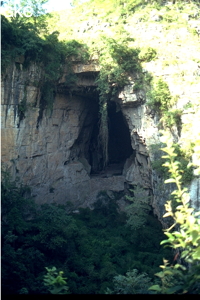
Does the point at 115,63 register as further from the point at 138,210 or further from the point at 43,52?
the point at 138,210

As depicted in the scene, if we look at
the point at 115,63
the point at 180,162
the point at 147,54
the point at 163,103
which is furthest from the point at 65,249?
the point at 147,54

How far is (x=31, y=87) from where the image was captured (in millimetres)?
13492

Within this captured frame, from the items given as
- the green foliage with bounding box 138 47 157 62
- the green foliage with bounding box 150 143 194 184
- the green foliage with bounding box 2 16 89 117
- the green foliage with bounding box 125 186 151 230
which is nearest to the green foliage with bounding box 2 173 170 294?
the green foliage with bounding box 125 186 151 230

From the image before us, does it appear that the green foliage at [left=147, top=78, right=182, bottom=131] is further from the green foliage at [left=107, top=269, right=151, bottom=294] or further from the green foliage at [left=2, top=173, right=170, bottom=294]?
the green foliage at [left=107, top=269, right=151, bottom=294]

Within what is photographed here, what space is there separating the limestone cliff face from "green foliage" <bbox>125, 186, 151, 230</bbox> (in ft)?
1.36

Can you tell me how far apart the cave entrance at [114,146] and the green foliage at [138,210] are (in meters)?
4.16

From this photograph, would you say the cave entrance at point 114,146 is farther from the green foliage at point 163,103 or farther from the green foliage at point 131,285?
the green foliage at point 131,285

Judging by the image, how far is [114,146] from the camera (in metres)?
20.2

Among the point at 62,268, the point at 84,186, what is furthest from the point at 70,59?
the point at 62,268

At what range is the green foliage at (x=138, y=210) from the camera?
44.8ft

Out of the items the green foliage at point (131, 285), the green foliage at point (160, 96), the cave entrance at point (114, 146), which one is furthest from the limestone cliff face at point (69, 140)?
the green foliage at point (131, 285)

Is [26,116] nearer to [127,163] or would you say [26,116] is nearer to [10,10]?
[10,10]

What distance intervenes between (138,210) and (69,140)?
4.77 m

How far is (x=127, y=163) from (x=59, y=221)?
668cm
